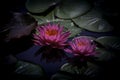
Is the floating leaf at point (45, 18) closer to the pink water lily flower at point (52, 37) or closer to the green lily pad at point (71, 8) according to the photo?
the green lily pad at point (71, 8)

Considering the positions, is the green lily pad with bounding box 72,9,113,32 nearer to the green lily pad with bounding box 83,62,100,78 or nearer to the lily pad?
the green lily pad with bounding box 83,62,100,78

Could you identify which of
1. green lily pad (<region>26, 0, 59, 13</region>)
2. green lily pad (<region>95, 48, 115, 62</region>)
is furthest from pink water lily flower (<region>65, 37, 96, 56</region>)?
green lily pad (<region>26, 0, 59, 13</region>)

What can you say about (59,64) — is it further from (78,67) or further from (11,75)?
(11,75)

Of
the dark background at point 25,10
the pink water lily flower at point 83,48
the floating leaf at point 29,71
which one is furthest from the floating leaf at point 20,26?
the pink water lily flower at point 83,48

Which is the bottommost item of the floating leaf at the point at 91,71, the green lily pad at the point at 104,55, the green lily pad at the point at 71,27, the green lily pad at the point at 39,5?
the floating leaf at the point at 91,71

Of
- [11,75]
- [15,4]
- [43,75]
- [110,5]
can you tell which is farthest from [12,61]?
[110,5]

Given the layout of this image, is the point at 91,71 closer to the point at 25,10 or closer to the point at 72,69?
the point at 72,69
